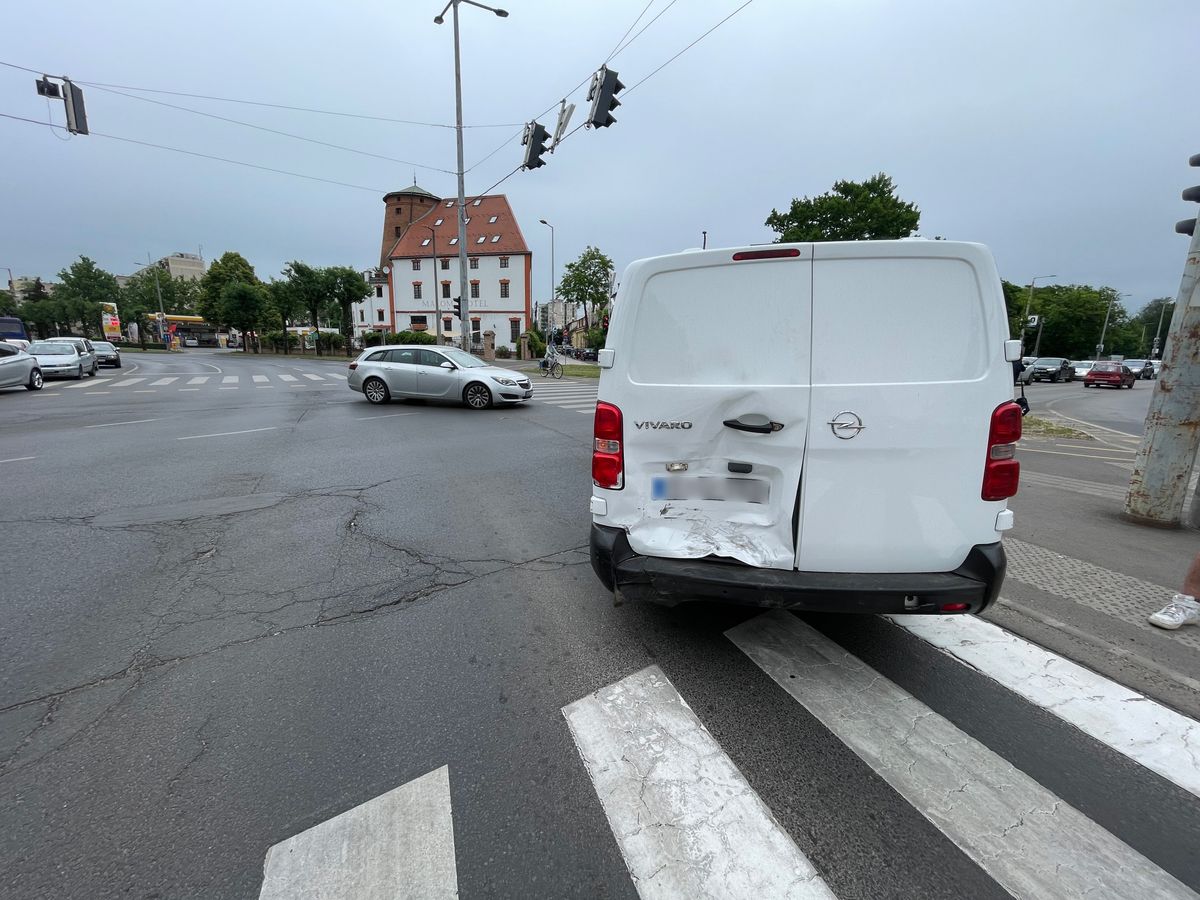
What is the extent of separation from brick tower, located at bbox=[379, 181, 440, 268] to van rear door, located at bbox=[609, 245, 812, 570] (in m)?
71.8

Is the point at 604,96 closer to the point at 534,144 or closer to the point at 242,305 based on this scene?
the point at 534,144

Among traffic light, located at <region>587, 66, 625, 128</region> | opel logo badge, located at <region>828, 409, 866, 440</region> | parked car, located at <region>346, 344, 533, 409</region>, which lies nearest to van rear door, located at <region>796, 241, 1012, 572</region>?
opel logo badge, located at <region>828, 409, 866, 440</region>

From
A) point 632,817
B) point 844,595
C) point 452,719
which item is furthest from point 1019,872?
point 452,719

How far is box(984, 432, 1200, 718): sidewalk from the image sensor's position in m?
2.93

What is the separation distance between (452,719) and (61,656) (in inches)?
91.5

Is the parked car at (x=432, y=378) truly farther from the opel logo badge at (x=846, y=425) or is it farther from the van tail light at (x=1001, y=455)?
the van tail light at (x=1001, y=455)

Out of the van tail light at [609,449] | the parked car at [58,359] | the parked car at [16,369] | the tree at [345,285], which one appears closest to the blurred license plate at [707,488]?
the van tail light at [609,449]

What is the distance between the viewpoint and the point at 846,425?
99.7 inches

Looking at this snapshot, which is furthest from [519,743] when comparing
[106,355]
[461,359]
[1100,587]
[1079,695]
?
[106,355]

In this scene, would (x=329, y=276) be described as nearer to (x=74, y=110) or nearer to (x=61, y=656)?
(x=74, y=110)

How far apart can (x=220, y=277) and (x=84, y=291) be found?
1708cm

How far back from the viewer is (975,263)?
2.51 m

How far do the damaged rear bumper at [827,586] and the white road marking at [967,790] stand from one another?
1.63 ft

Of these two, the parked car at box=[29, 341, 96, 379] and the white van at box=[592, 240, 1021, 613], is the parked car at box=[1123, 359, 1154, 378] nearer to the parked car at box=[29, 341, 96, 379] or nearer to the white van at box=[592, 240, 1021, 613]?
the white van at box=[592, 240, 1021, 613]
